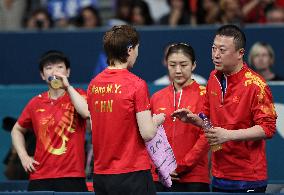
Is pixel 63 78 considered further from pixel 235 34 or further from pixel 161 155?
pixel 235 34

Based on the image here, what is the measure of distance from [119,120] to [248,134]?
39.2 inches

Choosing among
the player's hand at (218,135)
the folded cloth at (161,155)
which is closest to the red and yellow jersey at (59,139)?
the folded cloth at (161,155)

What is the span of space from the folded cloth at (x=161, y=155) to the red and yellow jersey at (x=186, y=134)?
60cm

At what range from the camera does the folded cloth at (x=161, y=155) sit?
6223 mm

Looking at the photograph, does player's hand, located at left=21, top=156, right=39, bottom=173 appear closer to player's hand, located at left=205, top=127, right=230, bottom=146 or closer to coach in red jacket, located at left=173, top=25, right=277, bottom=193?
coach in red jacket, located at left=173, top=25, right=277, bottom=193

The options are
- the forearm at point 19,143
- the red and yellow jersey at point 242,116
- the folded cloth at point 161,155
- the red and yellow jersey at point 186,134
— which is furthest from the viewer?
the forearm at point 19,143

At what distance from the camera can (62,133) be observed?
297 inches

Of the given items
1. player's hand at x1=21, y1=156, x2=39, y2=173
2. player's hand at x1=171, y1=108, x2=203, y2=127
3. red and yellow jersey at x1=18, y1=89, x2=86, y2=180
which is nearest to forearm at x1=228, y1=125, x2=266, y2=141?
player's hand at x1=171, y1=108, x2=203, y2=127

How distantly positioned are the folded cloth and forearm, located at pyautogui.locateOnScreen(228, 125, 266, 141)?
1.70 feet

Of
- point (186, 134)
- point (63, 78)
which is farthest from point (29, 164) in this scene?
point (186, 134)

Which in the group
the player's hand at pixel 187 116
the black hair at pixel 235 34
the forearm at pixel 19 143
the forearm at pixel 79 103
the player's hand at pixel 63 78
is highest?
the black hair at pixel 235 34

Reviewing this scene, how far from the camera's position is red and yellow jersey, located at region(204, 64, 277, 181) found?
6.44 m

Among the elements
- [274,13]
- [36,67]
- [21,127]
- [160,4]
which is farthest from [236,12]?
[21,127]

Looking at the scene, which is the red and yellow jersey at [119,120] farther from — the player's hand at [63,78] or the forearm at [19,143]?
the forearm at [19,143]
